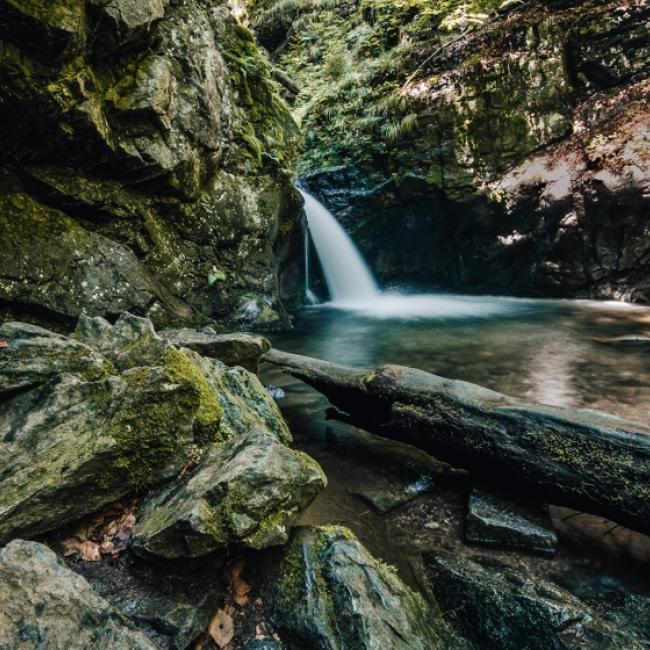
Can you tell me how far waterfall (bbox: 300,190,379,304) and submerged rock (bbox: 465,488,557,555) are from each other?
10356mm

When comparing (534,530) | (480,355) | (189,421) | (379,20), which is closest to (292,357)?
(189,421)

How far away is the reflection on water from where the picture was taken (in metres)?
5.44

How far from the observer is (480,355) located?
7039 mm

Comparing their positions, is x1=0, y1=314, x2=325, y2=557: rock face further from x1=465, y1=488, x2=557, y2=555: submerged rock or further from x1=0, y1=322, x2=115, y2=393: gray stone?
x1=465, y1=488, x2=557, y2=555: submerged rock

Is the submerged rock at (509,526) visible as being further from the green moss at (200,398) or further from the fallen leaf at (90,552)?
the fallen leaf at (90,552)

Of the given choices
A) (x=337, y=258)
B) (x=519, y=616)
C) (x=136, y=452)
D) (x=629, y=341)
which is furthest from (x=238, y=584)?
(x=337, y=258)

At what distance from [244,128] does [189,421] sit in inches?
328

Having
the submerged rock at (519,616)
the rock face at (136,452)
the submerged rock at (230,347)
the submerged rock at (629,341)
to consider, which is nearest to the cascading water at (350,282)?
the submerged rock at (629,341)

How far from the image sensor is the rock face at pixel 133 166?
5.07 m

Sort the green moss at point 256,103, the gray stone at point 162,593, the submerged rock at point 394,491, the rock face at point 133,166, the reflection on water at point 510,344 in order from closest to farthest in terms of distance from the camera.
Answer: the gray stone at point 162,593
the submerged rock at point 394,491
the rock face at point 133,166
the reflection on water at point 510,344
the green moss at point 256,103

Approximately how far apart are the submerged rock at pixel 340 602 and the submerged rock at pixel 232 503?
0.15 meters

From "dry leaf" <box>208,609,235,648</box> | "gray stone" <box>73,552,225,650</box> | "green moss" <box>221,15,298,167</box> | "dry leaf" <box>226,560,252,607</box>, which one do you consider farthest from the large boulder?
"green moss" <box>221,15,298,167</box>

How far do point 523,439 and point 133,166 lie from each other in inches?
254

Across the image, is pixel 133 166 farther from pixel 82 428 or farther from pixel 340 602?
pixel 340 602
